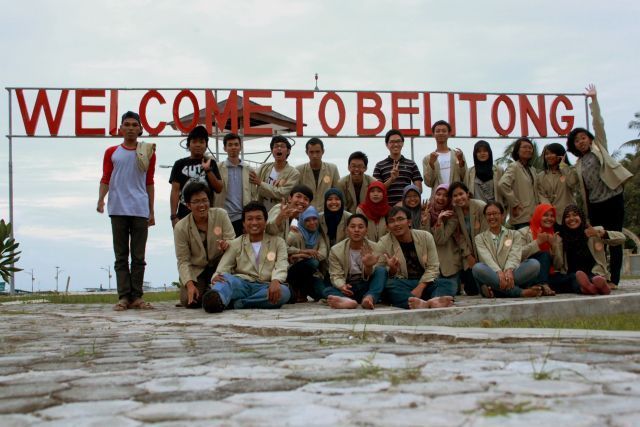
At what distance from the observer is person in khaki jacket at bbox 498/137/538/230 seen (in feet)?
26.6

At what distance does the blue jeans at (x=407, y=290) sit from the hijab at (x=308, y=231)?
1.17m

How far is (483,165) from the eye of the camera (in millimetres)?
8211

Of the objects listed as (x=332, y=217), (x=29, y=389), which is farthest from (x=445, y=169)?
(x=29, y=389)

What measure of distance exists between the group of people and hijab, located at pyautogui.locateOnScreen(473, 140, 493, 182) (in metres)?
0.01

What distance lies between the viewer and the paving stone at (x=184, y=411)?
183 cm

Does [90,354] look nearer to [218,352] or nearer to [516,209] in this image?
[218,352]

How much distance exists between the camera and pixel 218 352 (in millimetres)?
3203

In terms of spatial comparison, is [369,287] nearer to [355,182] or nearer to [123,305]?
[355,182]

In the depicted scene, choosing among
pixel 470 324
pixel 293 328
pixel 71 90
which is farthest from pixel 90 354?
pixel 71 90

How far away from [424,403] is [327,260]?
5.66m

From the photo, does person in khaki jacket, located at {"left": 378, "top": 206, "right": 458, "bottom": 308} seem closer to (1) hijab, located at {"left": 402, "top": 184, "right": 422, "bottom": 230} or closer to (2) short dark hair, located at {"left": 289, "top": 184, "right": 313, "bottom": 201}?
(1) hijab, located at {"left": 402, "top": 184, "right": 422, "bottom": 230}

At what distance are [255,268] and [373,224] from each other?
1.52 meters

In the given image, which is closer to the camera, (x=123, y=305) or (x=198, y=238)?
(x=198, y=238)

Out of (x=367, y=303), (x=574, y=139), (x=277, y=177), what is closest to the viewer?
(x=367, y=303)
